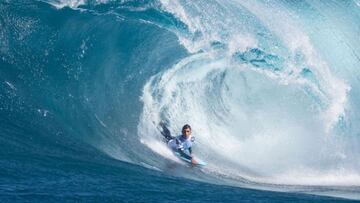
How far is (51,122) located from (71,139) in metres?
0.73

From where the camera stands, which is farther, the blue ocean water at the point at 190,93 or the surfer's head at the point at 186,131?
the surfer's head at the point at 186,131

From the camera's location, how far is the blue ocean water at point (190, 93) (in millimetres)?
8578

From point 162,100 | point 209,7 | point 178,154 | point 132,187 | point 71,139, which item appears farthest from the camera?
point 209,7

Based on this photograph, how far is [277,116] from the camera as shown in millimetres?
14336

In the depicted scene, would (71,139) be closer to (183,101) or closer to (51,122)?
(51,122)

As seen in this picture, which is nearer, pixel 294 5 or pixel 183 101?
pixel 183 101

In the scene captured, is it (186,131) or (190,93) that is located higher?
(190,93)

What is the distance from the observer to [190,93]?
531 inches

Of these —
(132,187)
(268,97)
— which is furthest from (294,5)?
(132,187)

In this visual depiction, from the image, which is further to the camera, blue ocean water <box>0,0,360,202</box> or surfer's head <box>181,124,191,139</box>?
surfer's head <box>181,124,191,139</box>

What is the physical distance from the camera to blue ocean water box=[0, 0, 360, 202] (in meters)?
8.58

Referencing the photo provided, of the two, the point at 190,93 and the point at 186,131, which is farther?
the point at 190,93

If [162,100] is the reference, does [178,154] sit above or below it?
below

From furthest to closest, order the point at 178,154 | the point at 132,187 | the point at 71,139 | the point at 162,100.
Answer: the point at 162,100
the point at 178,154
the point at 71,139
the point at 132,187
